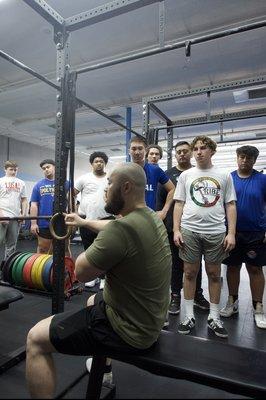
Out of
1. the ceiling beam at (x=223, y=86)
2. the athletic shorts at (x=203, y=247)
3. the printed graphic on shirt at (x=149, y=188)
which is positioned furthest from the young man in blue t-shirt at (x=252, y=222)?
the ceiling beam at (x=223, y=86)

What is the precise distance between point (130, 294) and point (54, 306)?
3.97 ft

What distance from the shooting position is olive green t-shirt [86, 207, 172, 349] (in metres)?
1.05

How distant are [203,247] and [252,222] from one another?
0.53 m

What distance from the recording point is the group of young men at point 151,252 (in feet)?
3.54

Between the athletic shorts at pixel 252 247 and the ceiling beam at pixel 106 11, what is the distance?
183 centimetres

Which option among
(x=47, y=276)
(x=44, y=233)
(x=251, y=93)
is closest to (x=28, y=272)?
(x=47, y=276)

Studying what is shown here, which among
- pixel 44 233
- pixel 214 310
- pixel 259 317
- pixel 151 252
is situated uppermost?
pixel 151 252

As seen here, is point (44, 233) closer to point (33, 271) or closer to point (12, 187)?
point (33, 271)

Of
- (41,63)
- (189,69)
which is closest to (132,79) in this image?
(189,69)

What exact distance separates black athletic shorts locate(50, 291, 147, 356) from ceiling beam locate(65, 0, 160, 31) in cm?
170

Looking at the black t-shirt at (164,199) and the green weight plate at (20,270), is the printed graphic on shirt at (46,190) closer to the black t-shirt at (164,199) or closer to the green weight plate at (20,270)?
the green weight plate at (20,270)

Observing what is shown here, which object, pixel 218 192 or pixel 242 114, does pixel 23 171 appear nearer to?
pixel 242 114

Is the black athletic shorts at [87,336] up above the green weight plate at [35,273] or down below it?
above

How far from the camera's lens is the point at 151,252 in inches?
43.4
